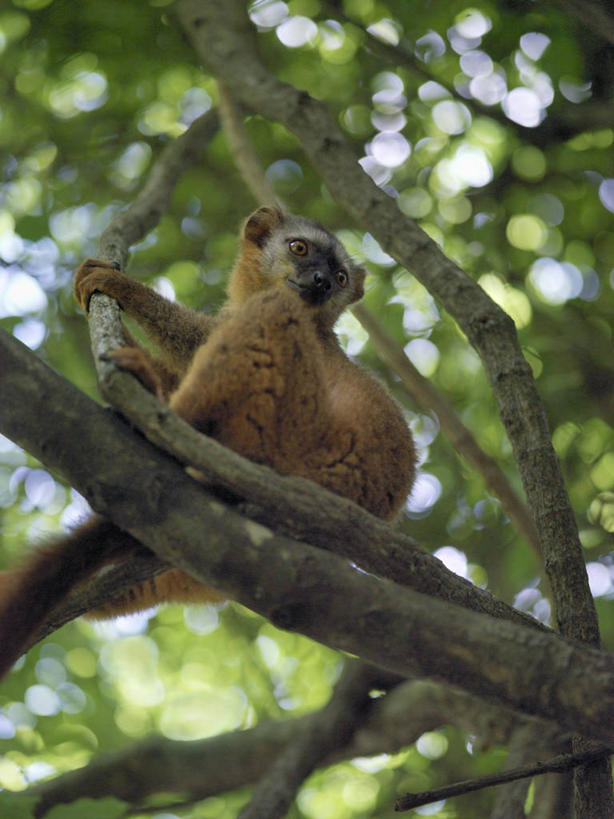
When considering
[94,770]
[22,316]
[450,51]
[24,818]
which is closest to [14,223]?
[22,316]

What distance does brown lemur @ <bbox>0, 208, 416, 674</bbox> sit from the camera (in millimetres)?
3244

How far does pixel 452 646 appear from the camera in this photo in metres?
2.54

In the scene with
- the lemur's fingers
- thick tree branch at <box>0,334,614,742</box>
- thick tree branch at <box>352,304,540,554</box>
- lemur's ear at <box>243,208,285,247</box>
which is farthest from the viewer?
lemur's ear at <box>243,208,285,247</box>

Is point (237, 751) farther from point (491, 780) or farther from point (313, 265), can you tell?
point (491, 780)

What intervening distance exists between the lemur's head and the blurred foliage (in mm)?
1465

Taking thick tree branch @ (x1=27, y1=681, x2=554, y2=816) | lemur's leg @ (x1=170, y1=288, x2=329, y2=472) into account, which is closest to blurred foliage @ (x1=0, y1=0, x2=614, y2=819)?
thick tree branch @ (x1=27, y1=681, x2=554, y2=816)

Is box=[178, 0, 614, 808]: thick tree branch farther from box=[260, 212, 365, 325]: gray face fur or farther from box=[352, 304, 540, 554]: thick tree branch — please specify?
box=[352, 304, 540, 554]: thick tree branch

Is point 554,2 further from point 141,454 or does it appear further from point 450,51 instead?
point 141,454

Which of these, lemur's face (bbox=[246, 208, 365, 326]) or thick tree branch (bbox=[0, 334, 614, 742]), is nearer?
thick tree branch (bbox=[0, 334, 614, 742])

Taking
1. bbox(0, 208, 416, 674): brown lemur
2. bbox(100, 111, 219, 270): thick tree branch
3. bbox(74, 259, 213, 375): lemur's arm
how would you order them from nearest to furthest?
bbox(0, 208, 416, 674): brown lemur → bbox(74, 259, 213, 375): lemur's arm → bbox(100, 111, 219, 270): thick tree branch

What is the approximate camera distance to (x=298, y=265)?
18.0ft

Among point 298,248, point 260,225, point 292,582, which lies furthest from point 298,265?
point 292,582

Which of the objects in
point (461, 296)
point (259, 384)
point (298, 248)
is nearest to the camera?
point (259, 384)

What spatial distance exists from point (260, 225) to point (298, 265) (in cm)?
61
